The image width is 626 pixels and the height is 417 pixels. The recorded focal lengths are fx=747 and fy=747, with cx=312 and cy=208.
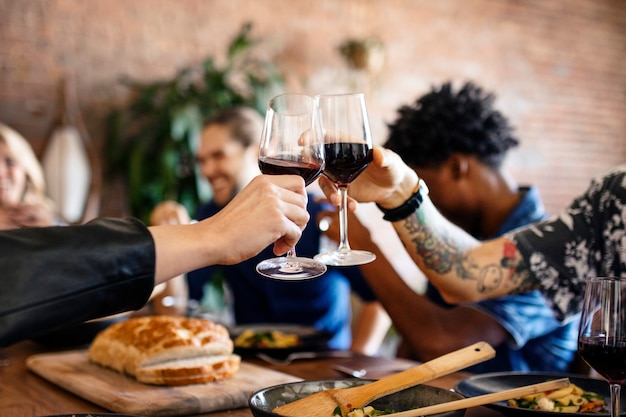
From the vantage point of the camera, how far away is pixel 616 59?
6559 millimetres

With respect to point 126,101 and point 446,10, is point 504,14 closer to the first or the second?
point 446,10

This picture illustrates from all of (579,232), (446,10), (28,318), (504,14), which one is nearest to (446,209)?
(579,232)

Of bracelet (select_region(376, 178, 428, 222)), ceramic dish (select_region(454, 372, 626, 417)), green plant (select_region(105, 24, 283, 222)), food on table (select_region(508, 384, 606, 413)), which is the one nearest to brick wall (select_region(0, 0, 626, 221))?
green plant (select_region(105, 24, 283, 222))

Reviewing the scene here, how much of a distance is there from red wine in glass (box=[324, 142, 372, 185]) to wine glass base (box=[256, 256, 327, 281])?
0.57ft

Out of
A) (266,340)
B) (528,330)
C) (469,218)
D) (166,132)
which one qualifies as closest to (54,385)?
(266,340)

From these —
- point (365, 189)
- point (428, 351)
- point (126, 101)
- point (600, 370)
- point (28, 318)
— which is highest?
point (126, 101)

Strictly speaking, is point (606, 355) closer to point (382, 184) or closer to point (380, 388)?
point (380, 388)

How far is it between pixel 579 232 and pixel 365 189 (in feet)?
1.66

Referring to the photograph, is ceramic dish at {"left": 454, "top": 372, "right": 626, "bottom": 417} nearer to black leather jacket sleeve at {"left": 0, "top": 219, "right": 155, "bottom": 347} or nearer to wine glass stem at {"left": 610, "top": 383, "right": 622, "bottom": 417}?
wine glass stem at {"left": 610, "top": 383, "right": 622, "bottom": 417}

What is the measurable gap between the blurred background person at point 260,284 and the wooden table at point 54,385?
2.04 ft

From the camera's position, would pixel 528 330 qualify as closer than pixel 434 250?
No

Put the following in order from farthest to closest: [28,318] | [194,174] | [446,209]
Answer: [194,174] → [446,209] → [28,318]

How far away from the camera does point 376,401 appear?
1217mm

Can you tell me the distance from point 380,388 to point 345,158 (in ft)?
1.26
